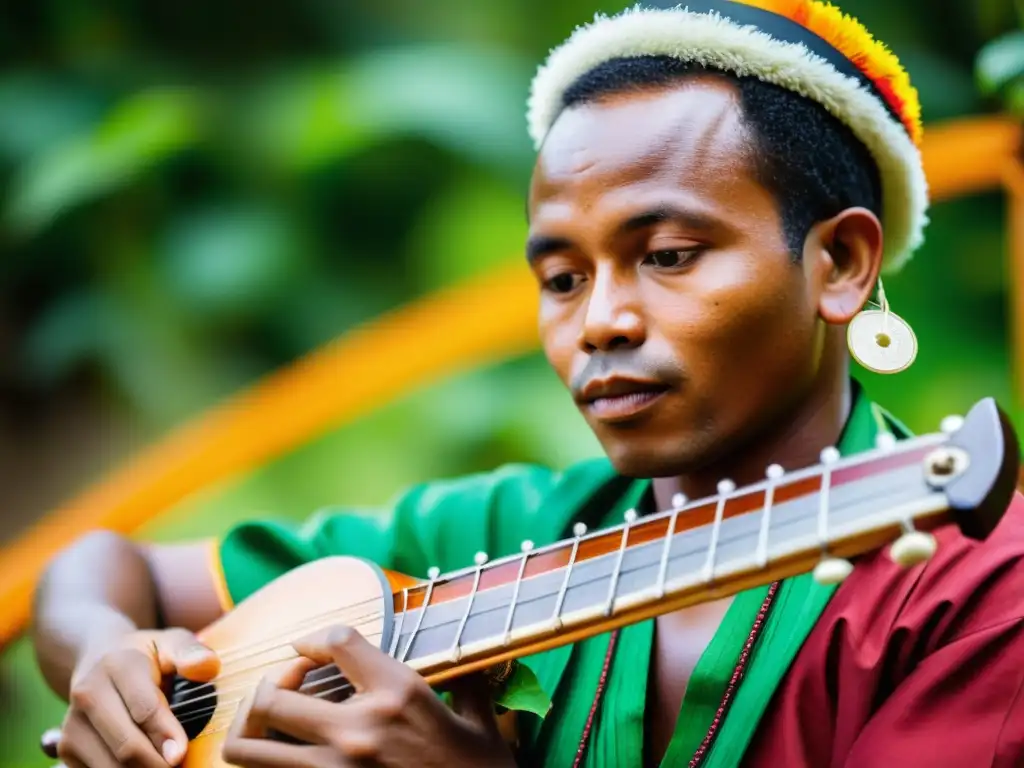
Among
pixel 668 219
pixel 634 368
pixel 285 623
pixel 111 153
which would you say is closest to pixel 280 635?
pixel 285 623

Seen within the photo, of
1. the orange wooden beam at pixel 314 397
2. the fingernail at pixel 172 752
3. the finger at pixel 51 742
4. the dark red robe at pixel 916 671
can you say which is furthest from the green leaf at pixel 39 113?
the dark red robe at pixel 916 671

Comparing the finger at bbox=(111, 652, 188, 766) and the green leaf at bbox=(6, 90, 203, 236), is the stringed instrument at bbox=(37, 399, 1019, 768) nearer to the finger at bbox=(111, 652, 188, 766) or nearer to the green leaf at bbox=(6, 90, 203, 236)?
the finger at bbox=(111, 652, 188, 766)

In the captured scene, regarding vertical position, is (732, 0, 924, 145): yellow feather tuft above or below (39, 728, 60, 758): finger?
above

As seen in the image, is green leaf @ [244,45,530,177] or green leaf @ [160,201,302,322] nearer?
green leaf @ [244,45,530,177]

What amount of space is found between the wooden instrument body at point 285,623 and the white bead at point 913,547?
49cm

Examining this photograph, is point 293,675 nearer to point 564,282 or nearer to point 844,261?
point 564,282

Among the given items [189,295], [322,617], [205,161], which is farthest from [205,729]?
[205,161]

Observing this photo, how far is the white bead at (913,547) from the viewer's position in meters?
0.88

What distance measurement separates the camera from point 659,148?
1.22 m

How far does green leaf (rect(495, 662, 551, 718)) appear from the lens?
3.68 ft

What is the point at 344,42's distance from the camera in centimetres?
353

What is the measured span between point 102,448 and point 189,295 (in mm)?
502

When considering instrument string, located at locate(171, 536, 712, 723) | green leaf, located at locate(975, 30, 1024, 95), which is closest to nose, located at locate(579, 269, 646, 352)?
instrument string, located at locate(171, 536, 712, 723)

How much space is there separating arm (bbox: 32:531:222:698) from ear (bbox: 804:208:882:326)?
32.8 inches
